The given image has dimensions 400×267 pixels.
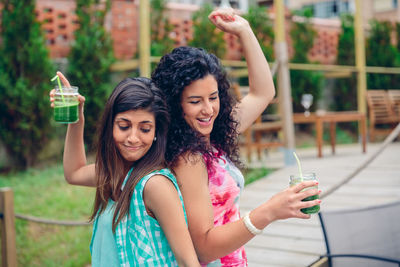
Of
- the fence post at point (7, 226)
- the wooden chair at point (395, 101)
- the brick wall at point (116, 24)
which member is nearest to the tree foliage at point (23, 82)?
the brick wall at point (116, 24)

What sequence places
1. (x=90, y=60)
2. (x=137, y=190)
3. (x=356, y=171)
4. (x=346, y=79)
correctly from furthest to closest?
(x=346, y=79) → (x=90, y=60) → (x=356, y=171) → (x=137, y=190)

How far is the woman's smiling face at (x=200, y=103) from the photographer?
1374 millimetres

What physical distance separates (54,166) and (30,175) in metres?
0.61

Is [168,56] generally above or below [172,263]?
above

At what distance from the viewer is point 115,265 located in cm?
126

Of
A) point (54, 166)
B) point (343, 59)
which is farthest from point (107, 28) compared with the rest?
point (343, 59)

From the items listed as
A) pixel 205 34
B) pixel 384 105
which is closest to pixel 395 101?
pixel 384 105

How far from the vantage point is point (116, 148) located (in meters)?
1.35

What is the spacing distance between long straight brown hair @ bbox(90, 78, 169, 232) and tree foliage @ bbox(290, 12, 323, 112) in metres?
8.90

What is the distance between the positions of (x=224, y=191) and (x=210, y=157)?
112 mm

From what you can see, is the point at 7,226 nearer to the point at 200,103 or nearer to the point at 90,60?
the point at 200,103

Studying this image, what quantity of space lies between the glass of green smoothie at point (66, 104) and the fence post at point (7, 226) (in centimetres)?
126

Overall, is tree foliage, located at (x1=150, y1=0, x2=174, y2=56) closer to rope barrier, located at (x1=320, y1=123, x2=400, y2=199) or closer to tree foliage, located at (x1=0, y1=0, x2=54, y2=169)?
tree foliage, located at (x1=0, y1=0, x2=54, y2=169)

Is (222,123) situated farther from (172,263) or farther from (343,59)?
(343,59)
